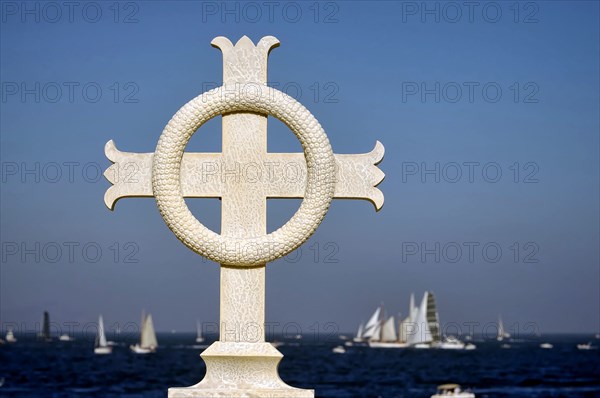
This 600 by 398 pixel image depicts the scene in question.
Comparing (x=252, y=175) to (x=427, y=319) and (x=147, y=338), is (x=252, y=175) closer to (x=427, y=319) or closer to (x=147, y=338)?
(x=427, y=319)

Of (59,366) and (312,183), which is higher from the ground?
(312,183)

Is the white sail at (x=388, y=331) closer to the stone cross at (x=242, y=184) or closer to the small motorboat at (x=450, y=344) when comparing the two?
the small motorboat at (x=450, y=344)

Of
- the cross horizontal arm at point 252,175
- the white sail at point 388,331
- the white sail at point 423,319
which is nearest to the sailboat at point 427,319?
the white sail at point 423,319

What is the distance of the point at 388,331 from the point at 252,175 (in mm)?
90763

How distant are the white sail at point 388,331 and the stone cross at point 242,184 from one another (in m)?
88.6

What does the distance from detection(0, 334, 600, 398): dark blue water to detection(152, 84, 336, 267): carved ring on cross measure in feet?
134

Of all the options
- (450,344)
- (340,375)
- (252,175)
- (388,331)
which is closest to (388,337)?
(388,331)

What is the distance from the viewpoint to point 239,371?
8.62 meters

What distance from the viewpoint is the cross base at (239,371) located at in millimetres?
8539

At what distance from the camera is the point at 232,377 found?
28.3 ft

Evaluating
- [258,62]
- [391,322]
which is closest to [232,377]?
[258,62]

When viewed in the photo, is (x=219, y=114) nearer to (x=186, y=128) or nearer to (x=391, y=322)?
(x=186, y=128)

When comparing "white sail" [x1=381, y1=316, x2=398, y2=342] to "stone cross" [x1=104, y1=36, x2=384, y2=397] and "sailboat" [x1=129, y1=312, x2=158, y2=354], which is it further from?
"stone cross" [x1=104, y1=36, x2=384, y2=397]

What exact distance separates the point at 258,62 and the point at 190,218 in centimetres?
135
